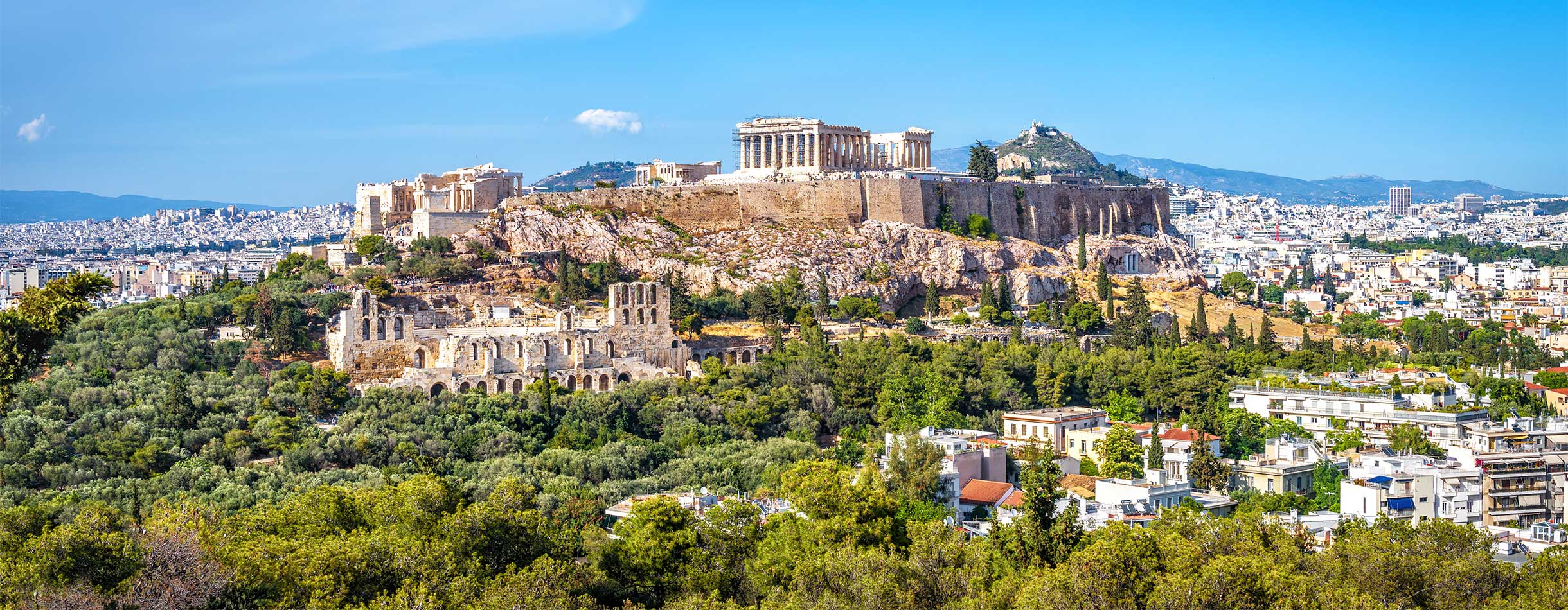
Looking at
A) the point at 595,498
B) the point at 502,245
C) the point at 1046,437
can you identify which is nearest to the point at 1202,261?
the point at 502,245

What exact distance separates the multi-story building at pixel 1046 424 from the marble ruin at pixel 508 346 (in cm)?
893

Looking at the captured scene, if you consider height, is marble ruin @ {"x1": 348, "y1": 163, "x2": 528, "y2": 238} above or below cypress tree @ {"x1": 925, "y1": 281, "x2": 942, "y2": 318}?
above

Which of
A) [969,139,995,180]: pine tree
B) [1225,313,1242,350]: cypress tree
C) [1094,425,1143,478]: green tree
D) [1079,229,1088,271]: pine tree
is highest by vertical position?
[969,139,995,180]: pine tree

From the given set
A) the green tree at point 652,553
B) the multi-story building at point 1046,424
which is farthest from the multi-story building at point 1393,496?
the green tree at point 652,553

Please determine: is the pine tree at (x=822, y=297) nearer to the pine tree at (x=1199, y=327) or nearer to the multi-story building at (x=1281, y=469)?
the pine tree at (x=1199, y=327)

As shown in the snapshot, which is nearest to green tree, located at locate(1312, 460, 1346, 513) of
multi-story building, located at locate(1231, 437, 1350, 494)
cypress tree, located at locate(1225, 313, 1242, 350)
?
multi-story building, located at locate(1231, 437, 1350, 494)

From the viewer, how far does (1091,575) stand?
25.2 m

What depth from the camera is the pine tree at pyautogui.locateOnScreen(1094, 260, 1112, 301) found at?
64.6m

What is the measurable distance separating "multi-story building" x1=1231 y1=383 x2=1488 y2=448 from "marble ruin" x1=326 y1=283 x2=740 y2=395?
1540 cm

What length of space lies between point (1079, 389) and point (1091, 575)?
2647 centimetres

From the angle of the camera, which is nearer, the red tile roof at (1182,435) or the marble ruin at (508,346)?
the red tile roof at (1182,435)

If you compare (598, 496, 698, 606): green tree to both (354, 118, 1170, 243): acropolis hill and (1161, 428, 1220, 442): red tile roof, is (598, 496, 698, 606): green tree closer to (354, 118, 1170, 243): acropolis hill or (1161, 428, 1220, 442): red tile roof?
(1161, 428, 1220, 442): red tile roof

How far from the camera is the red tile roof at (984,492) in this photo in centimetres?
3744

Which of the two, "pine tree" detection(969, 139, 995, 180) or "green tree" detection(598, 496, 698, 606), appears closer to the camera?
"green tree" detection(598, 496, 698, 606)
